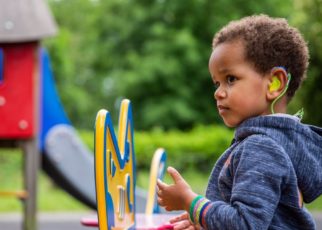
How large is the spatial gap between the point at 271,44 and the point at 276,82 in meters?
0.11

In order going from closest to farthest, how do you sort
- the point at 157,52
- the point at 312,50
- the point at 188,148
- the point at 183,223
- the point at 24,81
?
the point at 183,223 < the point at 24,81 < the point at 312,50 < the point at 188,148 < the point at 157,52

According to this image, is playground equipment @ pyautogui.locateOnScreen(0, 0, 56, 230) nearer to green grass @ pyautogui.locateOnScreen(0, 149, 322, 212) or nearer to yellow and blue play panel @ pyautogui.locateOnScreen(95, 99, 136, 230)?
yellow and blue play panel @ pyautogui.locateOnScreen(95, 99, 136, 230)

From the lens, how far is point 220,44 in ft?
6.70

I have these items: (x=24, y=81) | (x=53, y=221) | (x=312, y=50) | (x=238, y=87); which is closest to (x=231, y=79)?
(x=238, y=87)

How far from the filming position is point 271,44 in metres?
1.98

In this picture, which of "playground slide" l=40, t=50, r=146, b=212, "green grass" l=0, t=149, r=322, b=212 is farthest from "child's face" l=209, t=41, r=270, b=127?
"green grass" l=0, t=149, r=322, b=212

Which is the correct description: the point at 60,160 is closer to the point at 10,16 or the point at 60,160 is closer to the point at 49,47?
the point at 10,16

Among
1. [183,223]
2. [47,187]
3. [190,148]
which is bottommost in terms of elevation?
[47,187]

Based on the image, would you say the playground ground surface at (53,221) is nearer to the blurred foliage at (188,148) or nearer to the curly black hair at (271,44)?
the blurred foliage at (188,148)

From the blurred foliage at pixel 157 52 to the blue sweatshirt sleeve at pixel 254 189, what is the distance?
20.9m

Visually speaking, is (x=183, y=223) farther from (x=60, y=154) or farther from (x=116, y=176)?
(x=60, y=154)

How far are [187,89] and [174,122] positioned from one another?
118cm

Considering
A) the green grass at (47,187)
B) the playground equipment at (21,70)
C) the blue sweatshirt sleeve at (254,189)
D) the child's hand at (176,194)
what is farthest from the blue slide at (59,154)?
the blue sweatshirt sleeve at (254,189)

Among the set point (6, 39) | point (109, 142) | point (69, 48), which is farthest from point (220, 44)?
point (69, 48)
